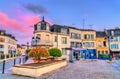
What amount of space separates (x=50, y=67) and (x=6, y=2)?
9.16 m

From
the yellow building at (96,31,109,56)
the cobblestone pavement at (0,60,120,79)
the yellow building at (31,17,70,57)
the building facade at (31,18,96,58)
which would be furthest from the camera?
the yellow building at (96,31,109,56)

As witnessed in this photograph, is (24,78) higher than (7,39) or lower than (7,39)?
lower

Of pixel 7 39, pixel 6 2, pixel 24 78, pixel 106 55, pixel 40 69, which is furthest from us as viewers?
pixel 7 39

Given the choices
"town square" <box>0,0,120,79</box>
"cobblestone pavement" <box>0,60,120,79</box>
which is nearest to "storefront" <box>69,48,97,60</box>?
"town square" <box>0,0,120,79</box>

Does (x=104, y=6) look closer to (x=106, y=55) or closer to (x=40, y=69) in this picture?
(x=40, y=69)

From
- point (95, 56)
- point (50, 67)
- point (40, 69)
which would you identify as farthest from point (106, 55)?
point (40, 69)

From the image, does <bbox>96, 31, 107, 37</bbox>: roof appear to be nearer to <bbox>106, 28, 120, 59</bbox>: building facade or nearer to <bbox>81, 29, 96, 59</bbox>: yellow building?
<bbox>106, 28, 120, 59</bbox>: building facade

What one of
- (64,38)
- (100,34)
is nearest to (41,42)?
(64,38)

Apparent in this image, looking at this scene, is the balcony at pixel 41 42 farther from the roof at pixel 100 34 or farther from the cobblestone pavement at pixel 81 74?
the roof at pixel 100 34

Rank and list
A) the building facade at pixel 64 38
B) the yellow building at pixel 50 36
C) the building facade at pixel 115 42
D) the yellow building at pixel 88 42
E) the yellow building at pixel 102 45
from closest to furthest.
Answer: the yellow building at pixel 50 36 < the building facade at pixel 64 38 < the yellow building at pixel 88 42 < the yellow building at pixel 102 45 < the building facade at pixel 115 42

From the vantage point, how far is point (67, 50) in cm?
4316

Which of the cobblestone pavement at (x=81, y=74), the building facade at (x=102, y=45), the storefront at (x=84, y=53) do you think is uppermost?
the building facade at (x=102, y=45)

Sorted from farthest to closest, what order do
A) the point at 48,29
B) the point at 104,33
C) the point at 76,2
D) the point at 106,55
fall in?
the point at 104,33
the point at 106,55
the point at 48,29
the point at 76,2

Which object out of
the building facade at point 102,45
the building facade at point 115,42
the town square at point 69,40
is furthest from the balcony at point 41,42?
the building facade at point 115,42
